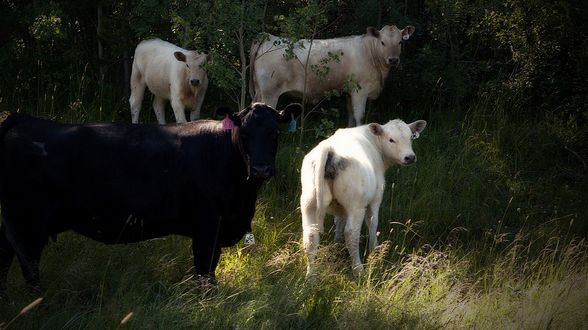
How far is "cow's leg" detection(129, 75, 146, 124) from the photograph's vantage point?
12.2m

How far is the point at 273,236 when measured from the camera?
838 centimetres

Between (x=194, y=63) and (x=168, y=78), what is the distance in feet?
2.57

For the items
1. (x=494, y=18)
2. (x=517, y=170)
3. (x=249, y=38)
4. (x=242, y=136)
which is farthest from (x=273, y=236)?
(x=494, y=18)

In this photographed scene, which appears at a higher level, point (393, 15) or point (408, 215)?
point (393, 15)

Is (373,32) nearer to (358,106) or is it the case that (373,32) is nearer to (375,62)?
(375,62)

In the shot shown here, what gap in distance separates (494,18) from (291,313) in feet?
24.2

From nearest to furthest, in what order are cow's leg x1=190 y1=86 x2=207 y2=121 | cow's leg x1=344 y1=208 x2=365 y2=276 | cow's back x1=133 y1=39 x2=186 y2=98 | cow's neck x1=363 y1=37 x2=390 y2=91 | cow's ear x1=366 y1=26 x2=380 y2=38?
cow's leg x1=344 y1=208 x2=365 y2=276 → cow's leg x1=190 y1=86 x2=207 y2=121 → cow's back x1=133 y1=39 x2=186 y2=98 → cow's ear x1=366 y1=26 x2=380 y2=38 → cow's neck x1=363 y1=37 x2=390 y2=91

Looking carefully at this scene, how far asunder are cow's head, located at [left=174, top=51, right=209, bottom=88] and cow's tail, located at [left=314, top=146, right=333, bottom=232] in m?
4.09

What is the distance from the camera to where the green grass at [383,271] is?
632cm

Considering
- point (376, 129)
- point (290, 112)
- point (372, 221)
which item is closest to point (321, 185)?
point (290, 112)

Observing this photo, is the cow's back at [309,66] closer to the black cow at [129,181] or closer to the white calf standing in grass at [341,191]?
the white calf standing in grass at [341,191]

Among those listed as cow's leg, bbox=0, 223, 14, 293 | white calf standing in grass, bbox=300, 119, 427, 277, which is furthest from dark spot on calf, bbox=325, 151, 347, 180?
cow's leg, bbox=0, 223, 14, 293

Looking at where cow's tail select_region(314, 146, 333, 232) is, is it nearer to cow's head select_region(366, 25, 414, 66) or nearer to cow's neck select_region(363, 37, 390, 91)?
cow's head select_region(366, 25, 414, 66)

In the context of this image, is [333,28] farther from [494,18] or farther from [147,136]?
[147,136]
